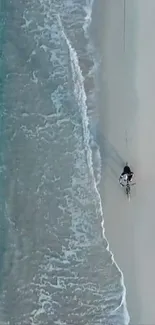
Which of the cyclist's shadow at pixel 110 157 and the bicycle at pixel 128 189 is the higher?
the cyclist's shadow at pixel 110 157

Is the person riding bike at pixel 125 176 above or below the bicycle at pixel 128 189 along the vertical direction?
above

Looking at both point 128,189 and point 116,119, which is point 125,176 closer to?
point 128,189

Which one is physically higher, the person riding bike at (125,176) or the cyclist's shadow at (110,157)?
the cyclist's shadow at (110,157)

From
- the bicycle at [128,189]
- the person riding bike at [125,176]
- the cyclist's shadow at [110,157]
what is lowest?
the bicycle at [128,189]

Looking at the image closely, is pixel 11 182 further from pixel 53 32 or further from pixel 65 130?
pixel 53 32

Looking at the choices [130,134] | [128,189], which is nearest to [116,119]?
[130,134]

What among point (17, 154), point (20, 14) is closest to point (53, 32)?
point (20, 14)
